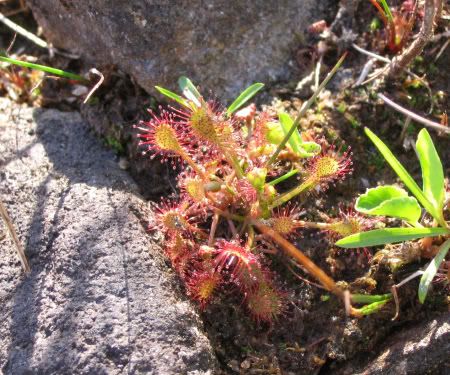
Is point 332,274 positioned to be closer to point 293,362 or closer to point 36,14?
point 293,362

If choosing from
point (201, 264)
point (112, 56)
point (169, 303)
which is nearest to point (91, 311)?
point (169, 303)

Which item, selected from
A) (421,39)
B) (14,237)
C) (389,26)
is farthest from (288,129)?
(14,237)

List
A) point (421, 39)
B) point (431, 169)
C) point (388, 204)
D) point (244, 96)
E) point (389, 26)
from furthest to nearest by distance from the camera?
point (389, 26) → point (244, 96) → point (421, 39) → point (431, 169) → point (388, 204)

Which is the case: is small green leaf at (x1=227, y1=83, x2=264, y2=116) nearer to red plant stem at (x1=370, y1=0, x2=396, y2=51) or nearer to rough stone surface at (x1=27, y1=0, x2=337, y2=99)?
rough stone surface at (x1=27, y1=0, x2=337, y2=99)

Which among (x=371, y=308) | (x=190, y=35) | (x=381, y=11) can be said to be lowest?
(x=371, y=308)

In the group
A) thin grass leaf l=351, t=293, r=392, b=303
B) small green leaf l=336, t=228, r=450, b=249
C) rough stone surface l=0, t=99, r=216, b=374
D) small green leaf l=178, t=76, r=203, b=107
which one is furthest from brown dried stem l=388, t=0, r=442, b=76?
rough stone surface l=0, t=99, r=216, b=374

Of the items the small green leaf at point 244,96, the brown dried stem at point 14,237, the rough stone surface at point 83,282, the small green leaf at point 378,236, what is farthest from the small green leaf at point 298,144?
the brown dried stem at point 14,237

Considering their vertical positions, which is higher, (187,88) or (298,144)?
(187,88)

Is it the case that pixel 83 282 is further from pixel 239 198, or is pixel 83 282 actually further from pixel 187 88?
pixel 187 88
